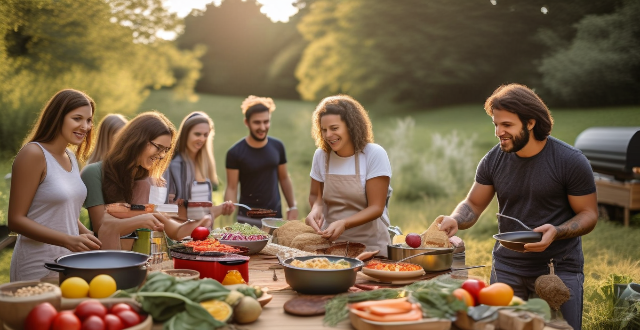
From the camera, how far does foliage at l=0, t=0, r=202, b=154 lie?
876 cm

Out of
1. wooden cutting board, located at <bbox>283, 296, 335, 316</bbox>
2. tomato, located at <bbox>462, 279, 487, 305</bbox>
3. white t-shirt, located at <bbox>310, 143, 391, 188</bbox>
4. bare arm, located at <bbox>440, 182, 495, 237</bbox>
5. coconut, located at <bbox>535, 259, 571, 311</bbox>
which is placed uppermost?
white t-shirt, located at <bbox>310, 143, 391, 188</bbox>

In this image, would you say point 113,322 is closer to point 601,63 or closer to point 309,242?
point 309,242

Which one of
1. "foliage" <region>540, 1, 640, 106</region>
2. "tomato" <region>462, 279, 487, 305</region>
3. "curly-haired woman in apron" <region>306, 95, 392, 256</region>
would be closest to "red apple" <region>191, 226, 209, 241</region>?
"curly-haired woman in apron" <region>306, 95, 392, 256</region>

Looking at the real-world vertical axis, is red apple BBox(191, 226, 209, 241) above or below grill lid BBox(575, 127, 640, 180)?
below

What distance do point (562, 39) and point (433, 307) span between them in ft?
42.3

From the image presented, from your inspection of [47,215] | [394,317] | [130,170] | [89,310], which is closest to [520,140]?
[394,317]

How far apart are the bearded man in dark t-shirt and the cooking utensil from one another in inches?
70.7

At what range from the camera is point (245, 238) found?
3543mm

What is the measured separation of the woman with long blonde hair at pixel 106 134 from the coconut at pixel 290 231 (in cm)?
168

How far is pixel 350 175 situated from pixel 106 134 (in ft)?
6.83

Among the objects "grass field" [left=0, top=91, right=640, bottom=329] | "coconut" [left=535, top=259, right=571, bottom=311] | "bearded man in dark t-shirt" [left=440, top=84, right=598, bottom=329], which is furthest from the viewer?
"grass field" [left=0, top=91, right=640, bottom=329]

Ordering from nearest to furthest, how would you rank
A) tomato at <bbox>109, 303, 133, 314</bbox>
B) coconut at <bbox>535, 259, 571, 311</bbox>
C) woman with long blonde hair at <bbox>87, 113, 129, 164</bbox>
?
tomato at <bbox>109, 303, 133, 314</bbox>, coconut at <bbox>535, 259, 571, 311</bbox>, woman with long blonde hair at <bbox>87, 113, 129, 164</bbox>

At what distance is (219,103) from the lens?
1477 cm

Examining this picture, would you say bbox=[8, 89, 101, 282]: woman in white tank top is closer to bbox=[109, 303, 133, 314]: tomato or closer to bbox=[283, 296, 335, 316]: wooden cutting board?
bbox=[109, 303, 133, 314]: tomato
